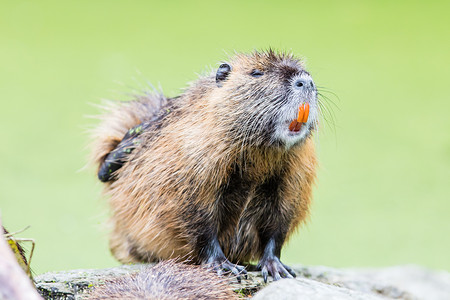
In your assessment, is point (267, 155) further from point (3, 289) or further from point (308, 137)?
point (3, 289)

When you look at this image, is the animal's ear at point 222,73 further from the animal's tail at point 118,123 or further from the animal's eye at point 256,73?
the animal's tail at point 118,123

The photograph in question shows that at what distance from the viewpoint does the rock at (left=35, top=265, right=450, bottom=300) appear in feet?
6.30

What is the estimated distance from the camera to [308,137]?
7.63 ft

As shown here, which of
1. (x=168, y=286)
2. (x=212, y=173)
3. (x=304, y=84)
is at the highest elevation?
(x=304, y=84)

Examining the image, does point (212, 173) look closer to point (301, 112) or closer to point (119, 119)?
point (301, 112)

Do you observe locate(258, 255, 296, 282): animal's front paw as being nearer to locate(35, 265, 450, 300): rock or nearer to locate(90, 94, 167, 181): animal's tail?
locate(35, 265, 450, 300): rock

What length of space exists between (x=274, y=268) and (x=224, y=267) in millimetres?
215

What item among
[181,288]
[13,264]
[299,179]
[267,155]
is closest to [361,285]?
[299,179]

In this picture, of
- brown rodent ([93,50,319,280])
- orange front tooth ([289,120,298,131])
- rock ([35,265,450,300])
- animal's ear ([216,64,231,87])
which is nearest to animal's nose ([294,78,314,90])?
brown rodent ([93,50,319,280])

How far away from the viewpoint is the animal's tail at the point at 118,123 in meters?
2.93

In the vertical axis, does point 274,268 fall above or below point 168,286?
above

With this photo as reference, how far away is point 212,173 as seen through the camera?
2.32 metres

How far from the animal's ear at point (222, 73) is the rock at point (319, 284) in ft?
2.41

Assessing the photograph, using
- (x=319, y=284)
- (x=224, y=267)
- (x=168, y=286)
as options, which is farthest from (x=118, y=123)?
(x=319, y=284)
